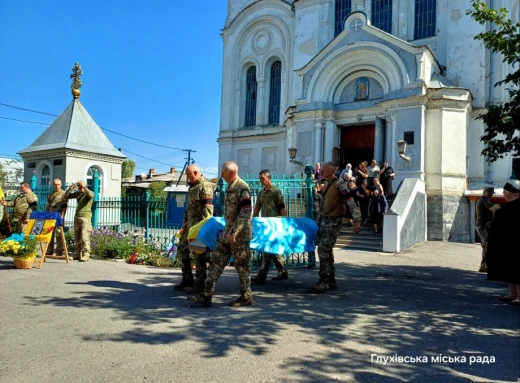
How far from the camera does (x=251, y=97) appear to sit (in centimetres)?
2419

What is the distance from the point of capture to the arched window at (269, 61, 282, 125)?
75.0 feet

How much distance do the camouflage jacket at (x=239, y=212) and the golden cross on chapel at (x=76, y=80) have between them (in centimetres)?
1327

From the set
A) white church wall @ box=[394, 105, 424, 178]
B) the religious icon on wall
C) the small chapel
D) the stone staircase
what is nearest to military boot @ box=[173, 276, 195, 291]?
the stone staircase

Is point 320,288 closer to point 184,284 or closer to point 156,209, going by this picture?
point 184,284

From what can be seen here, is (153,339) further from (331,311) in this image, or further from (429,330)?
(429,330)

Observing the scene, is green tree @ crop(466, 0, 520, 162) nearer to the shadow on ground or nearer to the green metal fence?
the shadow on ground

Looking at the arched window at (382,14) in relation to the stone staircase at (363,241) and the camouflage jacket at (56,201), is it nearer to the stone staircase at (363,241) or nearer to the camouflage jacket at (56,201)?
the stone staircase at (363,241)

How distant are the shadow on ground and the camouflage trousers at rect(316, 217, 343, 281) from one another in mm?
384

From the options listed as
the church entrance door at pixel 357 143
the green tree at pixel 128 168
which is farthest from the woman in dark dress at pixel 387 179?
the green tree at pixel 128 168

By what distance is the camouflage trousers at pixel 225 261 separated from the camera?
5.34 m

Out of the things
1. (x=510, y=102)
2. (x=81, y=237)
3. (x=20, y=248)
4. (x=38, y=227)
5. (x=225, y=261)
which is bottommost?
(x=20, y=248)

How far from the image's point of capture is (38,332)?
14.1 ft

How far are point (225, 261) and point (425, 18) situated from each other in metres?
18.0

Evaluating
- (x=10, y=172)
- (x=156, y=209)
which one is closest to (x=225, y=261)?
(x=156, y=209)
